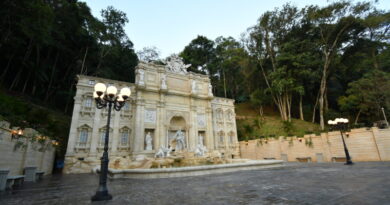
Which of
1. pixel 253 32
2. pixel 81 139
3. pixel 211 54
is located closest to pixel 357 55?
pixel 253 32

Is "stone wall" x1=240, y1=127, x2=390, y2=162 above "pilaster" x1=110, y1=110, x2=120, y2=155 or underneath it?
underneath

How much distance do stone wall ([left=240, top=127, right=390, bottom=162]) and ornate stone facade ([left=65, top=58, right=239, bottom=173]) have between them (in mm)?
5068

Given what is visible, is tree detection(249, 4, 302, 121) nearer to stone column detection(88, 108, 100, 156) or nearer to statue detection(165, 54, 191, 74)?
statue detection(165, 54, 191, 74)

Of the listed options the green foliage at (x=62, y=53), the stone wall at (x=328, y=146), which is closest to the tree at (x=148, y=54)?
the green foliage at (x=62, y=53)

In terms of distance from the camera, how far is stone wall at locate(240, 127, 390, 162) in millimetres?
11961

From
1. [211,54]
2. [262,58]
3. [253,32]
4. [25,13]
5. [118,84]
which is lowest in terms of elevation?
[118,84]

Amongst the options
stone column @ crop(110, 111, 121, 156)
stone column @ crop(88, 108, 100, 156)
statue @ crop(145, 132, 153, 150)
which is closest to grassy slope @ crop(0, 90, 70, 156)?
stone column @ crop(88, 108, 100, 156)

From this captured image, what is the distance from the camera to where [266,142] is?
2023 cm

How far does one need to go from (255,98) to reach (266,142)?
32.2 ft

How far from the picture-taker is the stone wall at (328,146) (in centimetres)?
1196

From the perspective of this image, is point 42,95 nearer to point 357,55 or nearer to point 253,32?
point 253,32

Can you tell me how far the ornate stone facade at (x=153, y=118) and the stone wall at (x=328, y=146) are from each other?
5068mm

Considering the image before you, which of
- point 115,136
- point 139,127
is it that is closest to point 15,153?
point 115,136

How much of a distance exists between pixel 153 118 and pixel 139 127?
185cm
